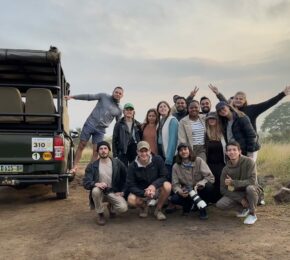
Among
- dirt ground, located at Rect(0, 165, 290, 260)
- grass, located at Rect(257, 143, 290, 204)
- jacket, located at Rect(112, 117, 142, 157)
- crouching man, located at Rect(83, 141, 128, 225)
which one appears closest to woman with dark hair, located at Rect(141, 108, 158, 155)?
jacket, located at Rect(112, 117, 142, 157)

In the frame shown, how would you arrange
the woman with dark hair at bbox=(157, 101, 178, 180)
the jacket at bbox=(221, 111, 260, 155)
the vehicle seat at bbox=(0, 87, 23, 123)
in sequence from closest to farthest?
the jacket at bbox=(221, 111, 260, 155) → the woman with dark hair at bbox=(157, 101, 178, 180) → the vehicle seat at bbox=(0, 87, 23, 123)

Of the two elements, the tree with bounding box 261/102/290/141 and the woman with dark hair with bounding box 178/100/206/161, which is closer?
the woman with dark hair with bounding box 178/100/206/161

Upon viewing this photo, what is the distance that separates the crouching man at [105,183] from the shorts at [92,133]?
241 centimetres

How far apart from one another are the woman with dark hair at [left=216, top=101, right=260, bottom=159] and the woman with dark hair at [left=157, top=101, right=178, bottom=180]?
77 centimetres

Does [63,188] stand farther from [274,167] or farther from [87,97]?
[274,167]

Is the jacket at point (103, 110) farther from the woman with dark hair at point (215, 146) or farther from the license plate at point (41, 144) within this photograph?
the woman with dark hair at point (215, 146)

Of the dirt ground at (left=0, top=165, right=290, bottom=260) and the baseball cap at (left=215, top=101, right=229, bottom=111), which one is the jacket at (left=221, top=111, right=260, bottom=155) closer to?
the baseball cap at (left=215, top=101, right=229, bottom=111)

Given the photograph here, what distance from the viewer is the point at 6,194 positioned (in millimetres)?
9094

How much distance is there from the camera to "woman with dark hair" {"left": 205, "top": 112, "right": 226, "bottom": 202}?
Result: 6609 millimetres

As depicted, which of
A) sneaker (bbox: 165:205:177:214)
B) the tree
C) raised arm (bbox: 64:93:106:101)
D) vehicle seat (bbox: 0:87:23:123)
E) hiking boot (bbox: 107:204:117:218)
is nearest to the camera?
hiking boot (bbox: 107:204:117:218)

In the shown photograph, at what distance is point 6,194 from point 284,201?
5627 mm

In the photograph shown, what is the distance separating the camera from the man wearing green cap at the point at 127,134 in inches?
288

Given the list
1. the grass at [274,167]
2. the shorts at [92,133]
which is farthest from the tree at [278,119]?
the shorts at [92,133]

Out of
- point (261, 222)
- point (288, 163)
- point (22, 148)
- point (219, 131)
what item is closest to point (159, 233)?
point (261, 222)
